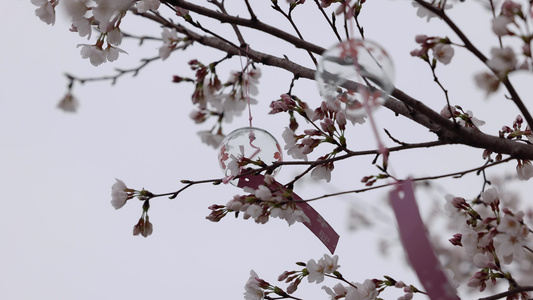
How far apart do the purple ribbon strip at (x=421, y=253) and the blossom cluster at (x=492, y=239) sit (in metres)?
0.46

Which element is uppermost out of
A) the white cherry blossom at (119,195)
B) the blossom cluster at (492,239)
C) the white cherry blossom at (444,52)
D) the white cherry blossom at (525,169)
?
the white cherry blossom at (444,52)

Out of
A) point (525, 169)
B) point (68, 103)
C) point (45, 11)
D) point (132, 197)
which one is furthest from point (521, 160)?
point (68, 103)

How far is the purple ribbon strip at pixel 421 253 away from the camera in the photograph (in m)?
0.87

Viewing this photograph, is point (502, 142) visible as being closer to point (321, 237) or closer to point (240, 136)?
point (321, 237)

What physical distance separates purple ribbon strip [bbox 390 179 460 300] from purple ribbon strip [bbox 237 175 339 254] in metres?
0.63

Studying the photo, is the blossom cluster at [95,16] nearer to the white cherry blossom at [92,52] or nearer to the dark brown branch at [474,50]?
the white cherry blossom at [92,52]

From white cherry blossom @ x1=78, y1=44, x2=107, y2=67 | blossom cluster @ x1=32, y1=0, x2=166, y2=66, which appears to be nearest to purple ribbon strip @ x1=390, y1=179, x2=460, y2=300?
blossom cluster @ x1=32, y1=0, x2=166, y2=66

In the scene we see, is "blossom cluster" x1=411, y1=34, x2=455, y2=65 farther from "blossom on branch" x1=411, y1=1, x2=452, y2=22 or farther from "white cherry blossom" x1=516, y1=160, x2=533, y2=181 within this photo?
"white cherry blossom" x1=516, y1=160, x2=533, y2=181

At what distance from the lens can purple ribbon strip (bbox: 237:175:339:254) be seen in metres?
1.53

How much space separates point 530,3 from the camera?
4.05 ft

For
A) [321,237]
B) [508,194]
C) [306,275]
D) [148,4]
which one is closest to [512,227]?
[321,237]

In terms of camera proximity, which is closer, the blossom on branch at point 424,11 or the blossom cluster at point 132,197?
the blossom on branch at point 424,11

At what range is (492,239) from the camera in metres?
1.39

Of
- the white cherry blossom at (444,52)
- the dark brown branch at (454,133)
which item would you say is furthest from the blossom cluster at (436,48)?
the dark brown branch at (454,133)
